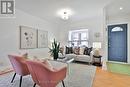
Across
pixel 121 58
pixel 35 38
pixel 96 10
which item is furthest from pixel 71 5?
pixel 121 58

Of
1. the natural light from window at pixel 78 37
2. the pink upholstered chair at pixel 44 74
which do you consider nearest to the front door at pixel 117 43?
the natural light from window at pixel 78 37

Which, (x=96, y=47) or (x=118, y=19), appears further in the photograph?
(x=118, y=19)

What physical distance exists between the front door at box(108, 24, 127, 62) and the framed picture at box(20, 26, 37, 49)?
165 inches

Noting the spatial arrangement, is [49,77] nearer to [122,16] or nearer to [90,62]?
[90,62]

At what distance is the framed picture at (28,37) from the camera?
16.2 ft

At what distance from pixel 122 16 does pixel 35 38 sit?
15.4 ft

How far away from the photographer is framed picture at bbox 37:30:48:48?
5.91 metres

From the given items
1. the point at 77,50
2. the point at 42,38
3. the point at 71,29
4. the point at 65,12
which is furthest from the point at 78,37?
the point at 42,38

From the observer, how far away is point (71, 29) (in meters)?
6.97

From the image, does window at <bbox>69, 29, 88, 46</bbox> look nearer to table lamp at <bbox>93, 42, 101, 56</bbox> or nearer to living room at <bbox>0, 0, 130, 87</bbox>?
living room at <bbox>0, 0, 130, 87</bbox>

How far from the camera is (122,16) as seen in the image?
18.6 feet

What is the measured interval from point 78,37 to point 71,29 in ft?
2.31

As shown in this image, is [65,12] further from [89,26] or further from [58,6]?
[89,26]

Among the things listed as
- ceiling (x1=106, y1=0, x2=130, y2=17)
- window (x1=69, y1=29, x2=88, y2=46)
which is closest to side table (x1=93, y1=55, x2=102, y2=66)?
window (x1=69, y1=29, x2=88, y2=46)
